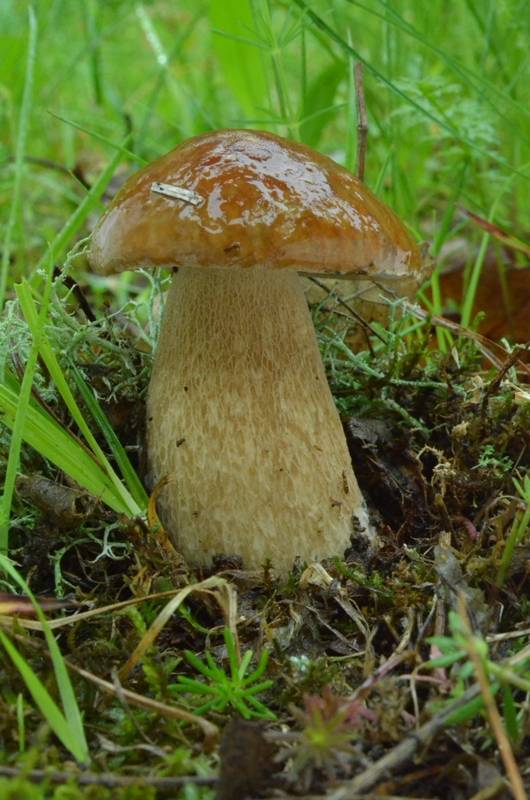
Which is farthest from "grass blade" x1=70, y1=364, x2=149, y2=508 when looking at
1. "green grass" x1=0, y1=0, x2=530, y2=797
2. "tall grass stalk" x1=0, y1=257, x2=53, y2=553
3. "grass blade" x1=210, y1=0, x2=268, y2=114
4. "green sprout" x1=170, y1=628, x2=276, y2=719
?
"grass blade" x1=210, y1=0, x2=268, y2=114

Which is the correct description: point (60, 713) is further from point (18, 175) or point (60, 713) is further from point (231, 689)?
point (18, 175)

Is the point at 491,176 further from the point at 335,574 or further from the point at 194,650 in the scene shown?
the point at 194,650

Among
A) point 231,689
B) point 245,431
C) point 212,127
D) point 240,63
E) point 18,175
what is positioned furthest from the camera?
point 240,63

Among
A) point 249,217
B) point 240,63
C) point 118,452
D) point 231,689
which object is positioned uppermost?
point 240,63

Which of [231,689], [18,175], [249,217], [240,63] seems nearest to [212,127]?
[240,63]

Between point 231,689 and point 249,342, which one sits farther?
point 249,342

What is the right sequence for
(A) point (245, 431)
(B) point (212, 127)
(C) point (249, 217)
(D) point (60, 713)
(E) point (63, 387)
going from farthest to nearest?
(B) point (212, 127) < (A) point (245, 431) < (E) point (63, 387) < (C) point (249, 217) < (D) point (60, 713)

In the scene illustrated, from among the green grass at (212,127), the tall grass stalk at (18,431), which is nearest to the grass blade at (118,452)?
the green grass at (212,127)

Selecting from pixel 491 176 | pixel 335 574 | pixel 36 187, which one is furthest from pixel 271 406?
pixel 36 187

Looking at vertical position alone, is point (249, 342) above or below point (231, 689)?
above
